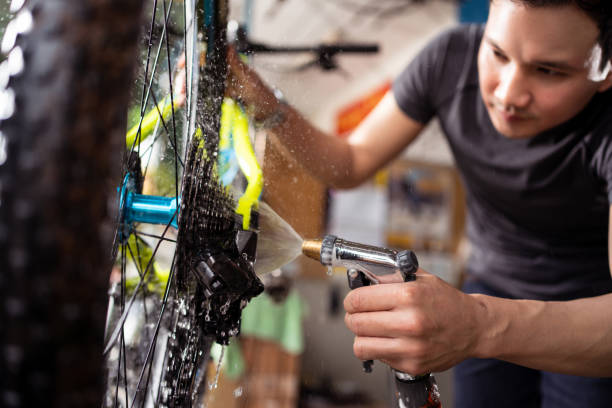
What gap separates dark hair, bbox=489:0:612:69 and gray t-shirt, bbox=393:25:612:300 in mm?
147

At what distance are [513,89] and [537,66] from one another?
4 centimetres

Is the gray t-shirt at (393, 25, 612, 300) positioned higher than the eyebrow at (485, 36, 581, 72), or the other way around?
the eyebrow at (485, 36, 581, 72)

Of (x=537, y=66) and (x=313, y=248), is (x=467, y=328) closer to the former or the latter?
(x=313, y=248)

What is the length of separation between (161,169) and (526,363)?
51 centimetres

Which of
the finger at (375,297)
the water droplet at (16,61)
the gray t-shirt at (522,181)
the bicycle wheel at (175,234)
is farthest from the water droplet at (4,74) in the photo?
the gray t-shirt at (522,181)

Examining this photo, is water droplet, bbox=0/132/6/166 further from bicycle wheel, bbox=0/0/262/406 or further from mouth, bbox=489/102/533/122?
mouth, bbox=489/102/533/122

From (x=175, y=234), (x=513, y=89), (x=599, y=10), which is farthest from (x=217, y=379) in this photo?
(x=599, y=10)

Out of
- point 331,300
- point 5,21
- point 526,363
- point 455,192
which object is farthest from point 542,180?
point 455,192

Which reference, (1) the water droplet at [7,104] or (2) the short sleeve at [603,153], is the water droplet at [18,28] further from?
(2) the short sleeve at [603,153]

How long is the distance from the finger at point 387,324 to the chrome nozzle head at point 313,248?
0.26ft

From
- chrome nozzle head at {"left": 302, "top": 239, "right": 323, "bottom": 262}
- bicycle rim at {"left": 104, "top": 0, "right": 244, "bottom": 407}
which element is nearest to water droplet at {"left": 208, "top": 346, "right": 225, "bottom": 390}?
bicycle rim at {"left": 104, "top": 0, "right": 244, "bottom": 407}

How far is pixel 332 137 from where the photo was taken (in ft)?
2.75

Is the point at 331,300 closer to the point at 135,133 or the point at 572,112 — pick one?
the point at 572,112

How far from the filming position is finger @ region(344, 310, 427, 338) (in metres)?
0.44
